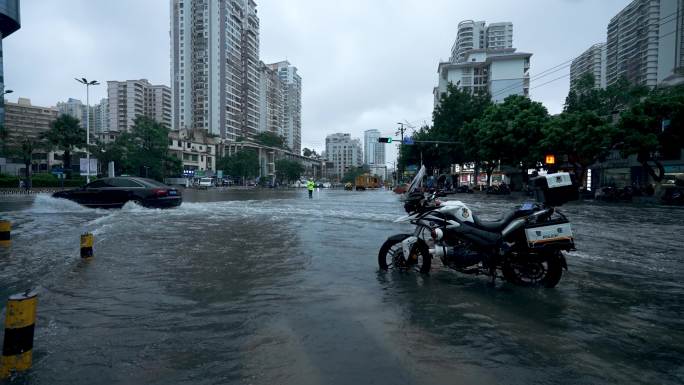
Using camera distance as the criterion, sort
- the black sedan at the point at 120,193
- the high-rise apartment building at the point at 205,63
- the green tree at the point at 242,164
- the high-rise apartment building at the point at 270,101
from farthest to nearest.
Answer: the high-rise apartment building at the point at 270,101
the high-rise apartment building at the point at 205,63
the green tree at the point at 242,164
the black sedan at the point at 120,193

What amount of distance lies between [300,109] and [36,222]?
176123mm

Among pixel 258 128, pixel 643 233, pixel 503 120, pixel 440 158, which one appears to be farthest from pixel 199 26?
pixel 643 233

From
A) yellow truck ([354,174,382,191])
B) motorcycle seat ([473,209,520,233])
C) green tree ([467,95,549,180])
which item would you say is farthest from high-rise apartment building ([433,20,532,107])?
motorcycle seat ([473,209,520,233])

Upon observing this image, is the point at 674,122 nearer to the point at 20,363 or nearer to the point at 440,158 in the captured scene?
the point at 440,158

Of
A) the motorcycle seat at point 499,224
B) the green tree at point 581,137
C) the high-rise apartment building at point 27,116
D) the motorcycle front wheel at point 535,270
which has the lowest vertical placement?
the motorcycle front wheel at point 535,270

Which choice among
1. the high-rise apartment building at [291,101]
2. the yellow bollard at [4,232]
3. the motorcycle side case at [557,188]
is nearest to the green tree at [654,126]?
the motorcycle side case at [557,188]

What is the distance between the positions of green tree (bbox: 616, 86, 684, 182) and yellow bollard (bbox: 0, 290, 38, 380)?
29.4m

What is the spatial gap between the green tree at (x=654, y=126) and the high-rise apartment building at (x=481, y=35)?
103 metres

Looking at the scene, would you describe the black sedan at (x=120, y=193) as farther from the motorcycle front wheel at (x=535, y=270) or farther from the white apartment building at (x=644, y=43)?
the white apartment building at (x=644, y=43)

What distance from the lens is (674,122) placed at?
76.9ft

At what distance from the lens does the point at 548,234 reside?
484 centimetres

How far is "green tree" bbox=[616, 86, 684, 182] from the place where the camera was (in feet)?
76.6

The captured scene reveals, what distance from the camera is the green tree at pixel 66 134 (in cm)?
4325

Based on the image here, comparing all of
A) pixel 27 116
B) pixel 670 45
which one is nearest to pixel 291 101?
pixel 27 116
